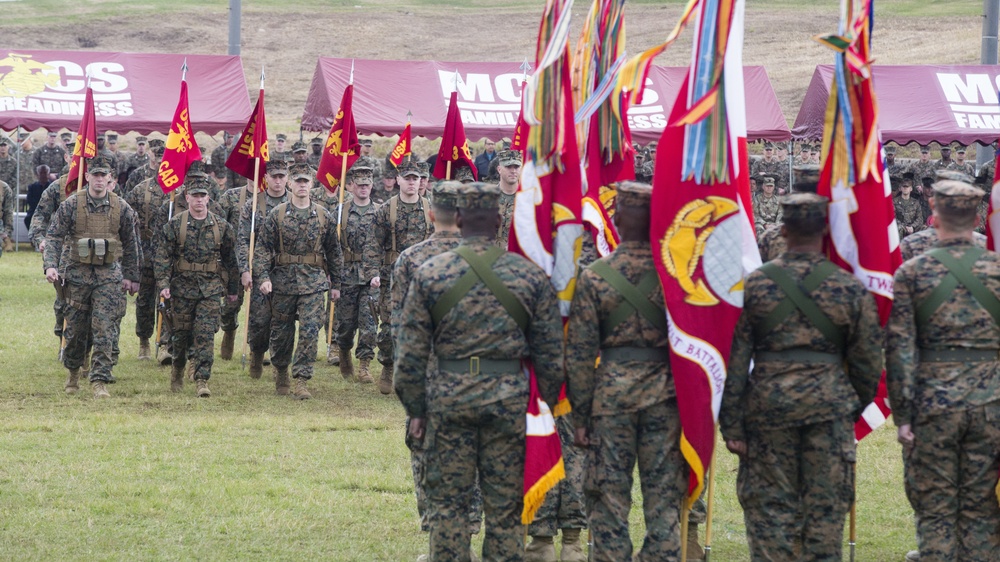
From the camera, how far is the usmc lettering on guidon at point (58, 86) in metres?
19.3

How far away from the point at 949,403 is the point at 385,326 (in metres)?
7.61

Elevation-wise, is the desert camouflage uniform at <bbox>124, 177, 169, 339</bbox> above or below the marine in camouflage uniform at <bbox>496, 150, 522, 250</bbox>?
below

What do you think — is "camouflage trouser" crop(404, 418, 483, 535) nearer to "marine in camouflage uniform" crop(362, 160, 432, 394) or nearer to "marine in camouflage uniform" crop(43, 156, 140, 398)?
"marine in camouflage uniform" crop(362, 160, 432, 394)

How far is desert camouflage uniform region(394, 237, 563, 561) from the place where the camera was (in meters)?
6.18

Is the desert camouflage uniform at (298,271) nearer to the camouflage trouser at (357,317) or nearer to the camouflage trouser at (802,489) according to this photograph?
the camouflage trouser at (357,317)

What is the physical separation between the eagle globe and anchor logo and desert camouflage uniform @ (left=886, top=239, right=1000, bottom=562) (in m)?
0.83

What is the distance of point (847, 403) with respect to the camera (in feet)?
20.4

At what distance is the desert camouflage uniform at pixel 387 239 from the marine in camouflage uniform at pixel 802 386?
7142 mm

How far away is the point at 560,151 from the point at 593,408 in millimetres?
1451

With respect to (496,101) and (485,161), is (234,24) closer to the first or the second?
(496,101)

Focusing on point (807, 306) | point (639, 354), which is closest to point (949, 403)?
point (807, 306)

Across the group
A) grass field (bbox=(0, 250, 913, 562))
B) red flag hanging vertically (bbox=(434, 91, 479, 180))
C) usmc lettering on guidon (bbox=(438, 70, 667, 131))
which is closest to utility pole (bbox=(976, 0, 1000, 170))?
usmc lettering on guidon (bbox=(438, 70, 667, 131))

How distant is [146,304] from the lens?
14.8m

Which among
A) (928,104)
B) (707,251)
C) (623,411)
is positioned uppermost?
(928,104)
